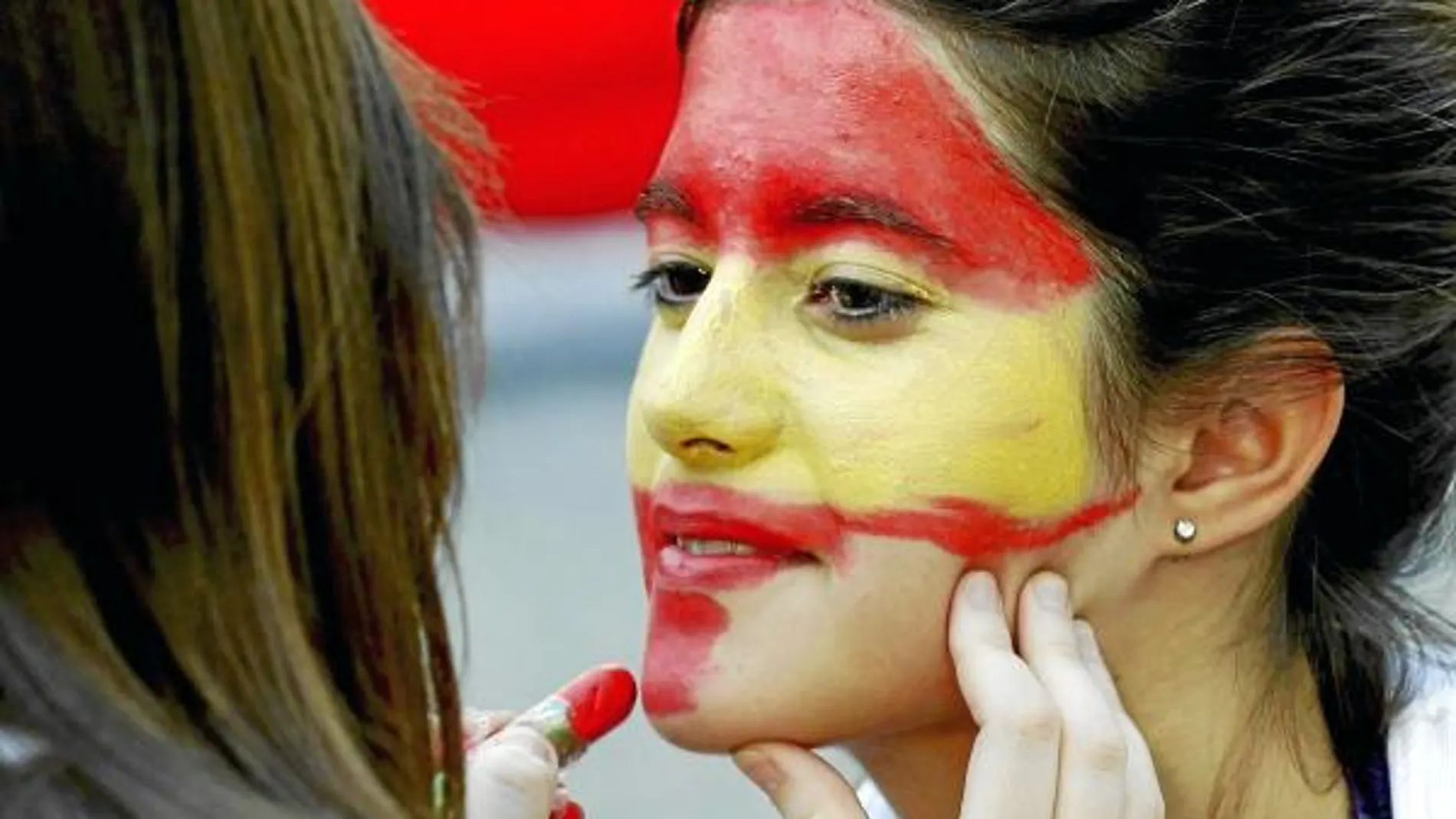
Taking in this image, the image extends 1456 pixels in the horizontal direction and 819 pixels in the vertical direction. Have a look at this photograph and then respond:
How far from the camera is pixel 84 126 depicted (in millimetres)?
916

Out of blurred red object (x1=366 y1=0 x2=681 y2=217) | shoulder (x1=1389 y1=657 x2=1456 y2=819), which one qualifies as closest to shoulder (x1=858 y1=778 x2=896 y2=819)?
shoulder (x1=1389 y1=657 x2=1456 y2=819)

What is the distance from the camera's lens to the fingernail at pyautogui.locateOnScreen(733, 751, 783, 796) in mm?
1447

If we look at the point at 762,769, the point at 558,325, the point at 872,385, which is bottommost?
the point at 558,325

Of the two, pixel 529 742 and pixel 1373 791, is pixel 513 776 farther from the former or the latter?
pixel 1373 791

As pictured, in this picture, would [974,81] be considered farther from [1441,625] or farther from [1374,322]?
[1441,625]

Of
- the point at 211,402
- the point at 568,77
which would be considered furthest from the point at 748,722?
the point at 568,77

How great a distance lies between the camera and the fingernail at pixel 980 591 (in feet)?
4.70

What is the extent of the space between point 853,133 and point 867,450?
0.17 meters

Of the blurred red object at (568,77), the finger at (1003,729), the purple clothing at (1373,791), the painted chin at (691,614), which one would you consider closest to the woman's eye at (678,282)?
the painted chin at (691,614)

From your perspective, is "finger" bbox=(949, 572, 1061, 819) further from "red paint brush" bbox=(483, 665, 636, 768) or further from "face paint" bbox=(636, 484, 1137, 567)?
"red paint brush" bbox=(483, 665, 636, 768)

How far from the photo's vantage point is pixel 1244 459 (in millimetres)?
1494

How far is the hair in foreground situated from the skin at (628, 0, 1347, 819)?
17.3 inches

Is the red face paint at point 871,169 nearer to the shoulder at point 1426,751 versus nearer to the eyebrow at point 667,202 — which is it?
the eyebrow at point 667,202

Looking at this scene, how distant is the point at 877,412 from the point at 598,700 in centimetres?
21
